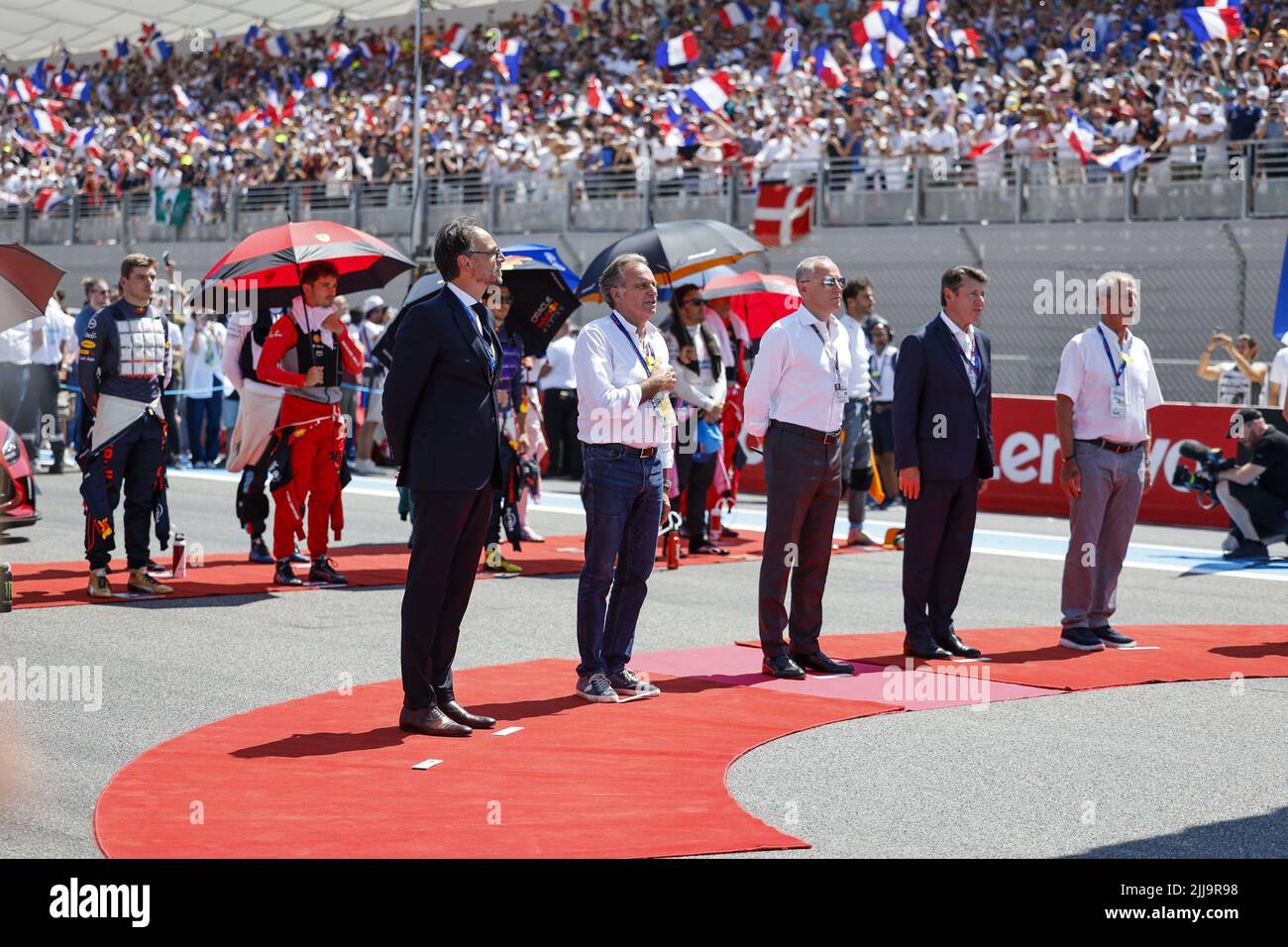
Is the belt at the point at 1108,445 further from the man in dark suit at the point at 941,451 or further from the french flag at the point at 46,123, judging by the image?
the french flag at the point at 46,123

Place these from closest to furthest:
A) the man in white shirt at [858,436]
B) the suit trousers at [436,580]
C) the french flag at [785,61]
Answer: the suit trousers at [436,580]
the man in white shirt at [858,436]
the french flag at [785,61]

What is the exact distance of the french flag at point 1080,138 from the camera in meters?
21.7

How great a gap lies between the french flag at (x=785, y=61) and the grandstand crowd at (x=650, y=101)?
44mm

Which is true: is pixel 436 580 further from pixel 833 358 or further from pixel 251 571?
pixel 251 571

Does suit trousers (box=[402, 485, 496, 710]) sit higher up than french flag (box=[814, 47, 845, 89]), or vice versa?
french flag (box=[814, 47, 845, 89])

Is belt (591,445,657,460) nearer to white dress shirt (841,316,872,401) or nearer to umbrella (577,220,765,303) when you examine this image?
white dress shirt (841,316,872,401)

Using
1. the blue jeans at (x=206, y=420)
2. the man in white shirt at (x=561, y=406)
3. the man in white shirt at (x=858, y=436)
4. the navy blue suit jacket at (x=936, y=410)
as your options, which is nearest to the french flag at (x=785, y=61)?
the man in white shirt at (x=561, y=406)

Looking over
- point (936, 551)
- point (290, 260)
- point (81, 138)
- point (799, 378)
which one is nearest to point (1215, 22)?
point (290, 260)

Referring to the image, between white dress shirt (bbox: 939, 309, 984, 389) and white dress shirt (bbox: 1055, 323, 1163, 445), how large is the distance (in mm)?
551

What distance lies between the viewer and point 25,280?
8.55 metres

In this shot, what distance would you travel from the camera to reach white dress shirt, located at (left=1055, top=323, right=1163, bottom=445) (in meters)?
9.52

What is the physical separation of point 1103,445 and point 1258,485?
5405 millimetres

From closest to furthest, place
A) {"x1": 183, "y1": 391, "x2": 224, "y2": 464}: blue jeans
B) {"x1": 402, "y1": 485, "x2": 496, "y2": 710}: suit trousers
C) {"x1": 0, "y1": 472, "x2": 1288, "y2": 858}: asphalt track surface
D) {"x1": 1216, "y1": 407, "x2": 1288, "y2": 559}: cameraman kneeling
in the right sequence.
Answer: {"x1": 0, "y1": 472, "x2": 1288, "y2": 858}: asphalt track surface < {"x1": 402, "y1": 485, "x2": 496, "y2": 710}: suit trousers < {"x1": 1216, "y1": 407, "x2": 1288, "y2": 559}: cameraman kneeling < {"x1": 183, "y1": 391, "x2": 224, "y2": 464}: blue jeans

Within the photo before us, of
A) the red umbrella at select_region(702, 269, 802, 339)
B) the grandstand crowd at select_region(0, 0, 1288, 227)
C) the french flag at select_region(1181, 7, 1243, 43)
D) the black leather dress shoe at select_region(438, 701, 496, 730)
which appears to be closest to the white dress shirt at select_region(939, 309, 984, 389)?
the black leather dress shoe at select_region(438, 701, 496, 730)
